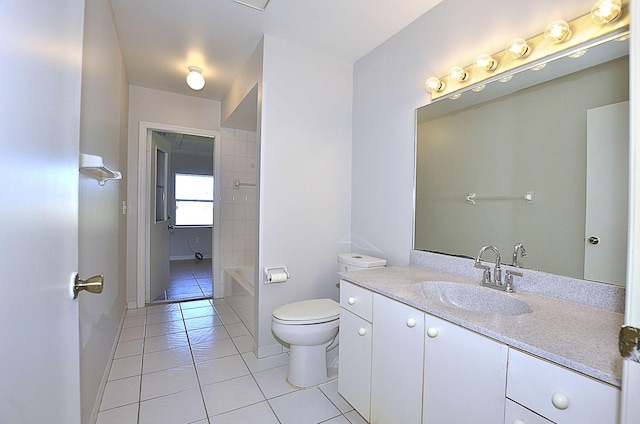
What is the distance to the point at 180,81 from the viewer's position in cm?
318

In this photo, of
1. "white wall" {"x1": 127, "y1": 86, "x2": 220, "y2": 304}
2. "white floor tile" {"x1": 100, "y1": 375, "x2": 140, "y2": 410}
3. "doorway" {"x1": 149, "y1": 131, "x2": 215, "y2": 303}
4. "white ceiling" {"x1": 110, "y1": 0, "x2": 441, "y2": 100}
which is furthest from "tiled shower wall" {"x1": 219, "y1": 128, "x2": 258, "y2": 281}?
"white floor tile" {"x1": 100, "y1": 375, "x2": 140, "y2": 410}

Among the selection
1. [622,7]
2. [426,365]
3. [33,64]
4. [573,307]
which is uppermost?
[622,7]

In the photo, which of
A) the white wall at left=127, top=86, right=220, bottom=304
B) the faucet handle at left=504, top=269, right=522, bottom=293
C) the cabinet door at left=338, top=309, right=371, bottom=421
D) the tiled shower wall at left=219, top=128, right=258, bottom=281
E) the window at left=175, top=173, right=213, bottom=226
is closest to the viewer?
the faucet handle at left=504, top=269, right=522, bottom=293

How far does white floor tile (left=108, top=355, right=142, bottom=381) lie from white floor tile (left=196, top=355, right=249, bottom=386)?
42 cm

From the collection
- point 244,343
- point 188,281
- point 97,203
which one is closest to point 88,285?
point 97,203

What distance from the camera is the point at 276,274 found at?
2.27m

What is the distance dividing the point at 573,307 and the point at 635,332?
2.33 feet

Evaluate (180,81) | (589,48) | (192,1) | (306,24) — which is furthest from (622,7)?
(180,81)

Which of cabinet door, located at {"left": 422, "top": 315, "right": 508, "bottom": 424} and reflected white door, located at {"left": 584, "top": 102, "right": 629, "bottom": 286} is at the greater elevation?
reflected white door, located at {"left": 584, "top": 102, "right": 629, "bottom": 286}

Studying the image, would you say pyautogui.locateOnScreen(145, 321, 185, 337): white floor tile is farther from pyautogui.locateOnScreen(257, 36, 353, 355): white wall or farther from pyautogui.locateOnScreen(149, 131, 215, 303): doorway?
pyautogui.locateOnScreen(257, 36, 353, 355): white wall

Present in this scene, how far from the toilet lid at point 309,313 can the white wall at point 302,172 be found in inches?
15.0

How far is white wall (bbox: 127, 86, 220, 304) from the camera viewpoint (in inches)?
128

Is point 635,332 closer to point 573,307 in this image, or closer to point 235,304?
point 573,307

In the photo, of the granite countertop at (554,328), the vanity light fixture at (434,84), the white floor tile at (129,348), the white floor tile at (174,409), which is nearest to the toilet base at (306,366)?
the white floor tile at (174,409)
